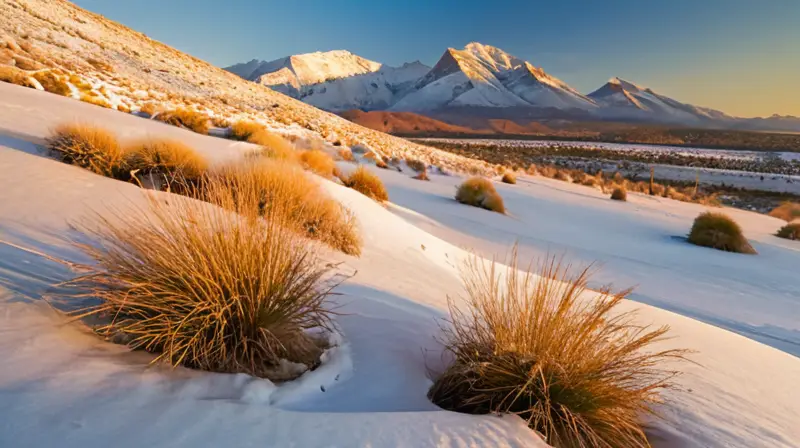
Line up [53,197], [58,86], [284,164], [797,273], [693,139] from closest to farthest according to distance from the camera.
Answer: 1. [53,197]
2. [284,164]
3. [797,273]
4. [58,86]
5. [693,139]

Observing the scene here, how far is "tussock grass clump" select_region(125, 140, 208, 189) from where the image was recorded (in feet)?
16.0

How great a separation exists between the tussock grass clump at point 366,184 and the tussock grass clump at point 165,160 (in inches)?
145

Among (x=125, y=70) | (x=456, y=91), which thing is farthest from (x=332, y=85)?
(x=125, y=70)

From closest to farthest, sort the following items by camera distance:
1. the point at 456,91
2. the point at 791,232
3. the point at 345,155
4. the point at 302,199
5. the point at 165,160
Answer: the point at 302,199 < the point at 165,160 < the point at 791,232 < the point at 345,155 < the point at 456,91

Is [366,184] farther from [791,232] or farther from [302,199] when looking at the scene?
[791,232]

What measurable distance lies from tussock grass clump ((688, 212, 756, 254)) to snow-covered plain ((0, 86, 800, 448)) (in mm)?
3268

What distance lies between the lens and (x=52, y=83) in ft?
36.9

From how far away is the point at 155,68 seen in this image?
23594 mm

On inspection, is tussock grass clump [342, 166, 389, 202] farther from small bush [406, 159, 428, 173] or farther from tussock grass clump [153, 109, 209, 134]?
small bush [406, 159, 428, 173]

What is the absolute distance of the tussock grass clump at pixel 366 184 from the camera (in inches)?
340

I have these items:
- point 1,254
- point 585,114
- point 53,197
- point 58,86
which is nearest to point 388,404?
point 1,254

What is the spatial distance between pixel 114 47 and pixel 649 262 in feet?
85.0

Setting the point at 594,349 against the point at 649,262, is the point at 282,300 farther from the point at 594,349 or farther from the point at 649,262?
the point at 649,262

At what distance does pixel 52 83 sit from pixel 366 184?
28.4 ft
